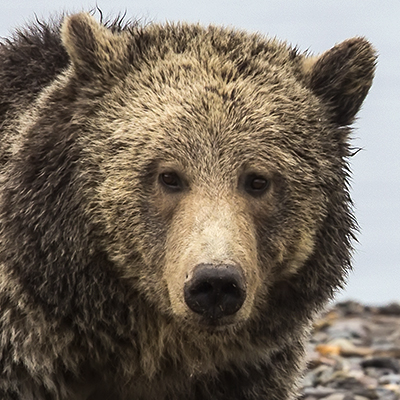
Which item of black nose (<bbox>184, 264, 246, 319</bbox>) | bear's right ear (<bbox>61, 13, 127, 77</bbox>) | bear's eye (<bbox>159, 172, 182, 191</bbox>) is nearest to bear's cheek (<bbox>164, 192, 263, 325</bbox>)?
black nose (<bbox>184, 264, 246, 319</bbox>)

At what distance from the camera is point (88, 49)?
6.94m

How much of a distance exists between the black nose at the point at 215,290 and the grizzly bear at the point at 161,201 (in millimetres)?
104

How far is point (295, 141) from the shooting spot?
22.6 ft

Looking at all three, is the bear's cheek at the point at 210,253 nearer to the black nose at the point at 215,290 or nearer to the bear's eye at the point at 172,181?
the black nose at the point at 215,290

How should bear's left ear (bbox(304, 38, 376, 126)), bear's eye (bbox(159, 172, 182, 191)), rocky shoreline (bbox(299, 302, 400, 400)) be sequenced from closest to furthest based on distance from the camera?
Answer: bear's eye (bbox(159, 172, 182, 191)), bear's left ear (bbox(304, 38, 376, 126)), rocky shoreline (bbox(299, 302, 400, 400))

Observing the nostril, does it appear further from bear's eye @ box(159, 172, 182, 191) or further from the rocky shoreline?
the rocky shoreline

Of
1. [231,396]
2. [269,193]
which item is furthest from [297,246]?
[231,396]

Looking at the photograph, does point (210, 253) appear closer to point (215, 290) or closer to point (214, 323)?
point (215, 290)

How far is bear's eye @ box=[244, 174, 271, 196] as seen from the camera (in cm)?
667

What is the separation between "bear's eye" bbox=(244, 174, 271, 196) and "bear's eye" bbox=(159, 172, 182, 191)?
1.27 feet

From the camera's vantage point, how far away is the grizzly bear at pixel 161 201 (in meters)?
6.60

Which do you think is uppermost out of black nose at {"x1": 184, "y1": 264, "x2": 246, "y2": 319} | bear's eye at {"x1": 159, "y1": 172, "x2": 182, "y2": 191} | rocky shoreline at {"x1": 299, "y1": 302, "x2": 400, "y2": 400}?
bear's eye at {"x1": 159, "y1": 172, "x2": 182, "y2": 191}

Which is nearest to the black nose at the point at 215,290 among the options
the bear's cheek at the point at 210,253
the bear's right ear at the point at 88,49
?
A: the bear's cheek at the point at 210,253

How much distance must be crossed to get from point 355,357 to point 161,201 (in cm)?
546
